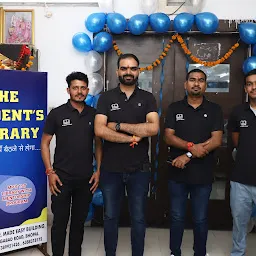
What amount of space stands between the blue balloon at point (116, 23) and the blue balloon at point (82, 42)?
27 cm

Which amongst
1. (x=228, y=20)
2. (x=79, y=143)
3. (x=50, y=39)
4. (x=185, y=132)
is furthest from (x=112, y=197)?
(x=228, y=20)

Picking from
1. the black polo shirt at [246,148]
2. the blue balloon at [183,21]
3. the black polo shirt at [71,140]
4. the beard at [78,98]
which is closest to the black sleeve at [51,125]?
the black polo shirt at [71,140]

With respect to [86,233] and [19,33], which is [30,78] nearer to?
[19,33]

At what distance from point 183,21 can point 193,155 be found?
138 cm

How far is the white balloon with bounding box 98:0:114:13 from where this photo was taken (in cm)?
305

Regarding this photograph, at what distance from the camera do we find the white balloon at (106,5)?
3053 millimetres

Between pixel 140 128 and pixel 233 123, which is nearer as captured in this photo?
pixel 140 128

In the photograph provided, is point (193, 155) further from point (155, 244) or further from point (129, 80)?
point (155, 244)

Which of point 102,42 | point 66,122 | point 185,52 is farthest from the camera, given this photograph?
point 185,52

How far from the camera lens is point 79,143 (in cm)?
222

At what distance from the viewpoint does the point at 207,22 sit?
9.48ft

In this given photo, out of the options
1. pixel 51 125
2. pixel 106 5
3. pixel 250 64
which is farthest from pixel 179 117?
pixel 106 5

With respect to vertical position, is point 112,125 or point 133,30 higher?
point 133,30

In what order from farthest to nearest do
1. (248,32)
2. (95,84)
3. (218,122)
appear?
1. (95,84)
2. (248,32)
3. (218,122)
